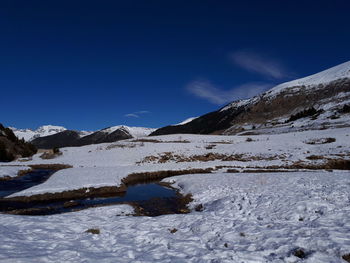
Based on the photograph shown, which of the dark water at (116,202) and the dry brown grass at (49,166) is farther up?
the dry brown grass at (49,166)

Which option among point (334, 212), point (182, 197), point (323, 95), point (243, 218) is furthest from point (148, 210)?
point (323, 95)

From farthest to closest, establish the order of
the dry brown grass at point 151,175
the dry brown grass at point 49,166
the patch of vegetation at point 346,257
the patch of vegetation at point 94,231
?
the dry brown grass at point 49,166 → the dry brown grass at point 151,175 → the patch of vegetation at point 94,231 → the patch of vegetation at point 346,257

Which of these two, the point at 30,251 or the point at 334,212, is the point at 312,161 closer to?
the point at 334,212

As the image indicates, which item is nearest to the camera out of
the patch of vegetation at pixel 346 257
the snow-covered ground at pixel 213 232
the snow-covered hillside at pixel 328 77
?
the patch of vegetation at pixel 346 257

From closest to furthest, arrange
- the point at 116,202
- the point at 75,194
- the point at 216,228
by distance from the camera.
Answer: the point at 216,228
the point at 116,202
the point at 75,194

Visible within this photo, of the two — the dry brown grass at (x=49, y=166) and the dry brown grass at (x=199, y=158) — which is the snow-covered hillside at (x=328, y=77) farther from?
the dry brown grass at (x=49, y=166)

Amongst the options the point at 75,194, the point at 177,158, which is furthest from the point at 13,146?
the point at 75,194

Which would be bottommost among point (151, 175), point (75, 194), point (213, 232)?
point (213, 232)

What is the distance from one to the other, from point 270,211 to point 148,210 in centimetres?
775

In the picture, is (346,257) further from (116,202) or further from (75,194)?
(75,194)

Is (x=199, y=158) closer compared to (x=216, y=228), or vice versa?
(x=216, y=228)

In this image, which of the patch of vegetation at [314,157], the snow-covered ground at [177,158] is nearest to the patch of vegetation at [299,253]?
the snow-covered ground at [177,158]

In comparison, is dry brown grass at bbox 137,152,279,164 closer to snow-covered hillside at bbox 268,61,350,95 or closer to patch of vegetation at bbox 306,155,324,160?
patch of vegetation at bbox 306,155,324,160

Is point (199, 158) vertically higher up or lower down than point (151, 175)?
higher up
